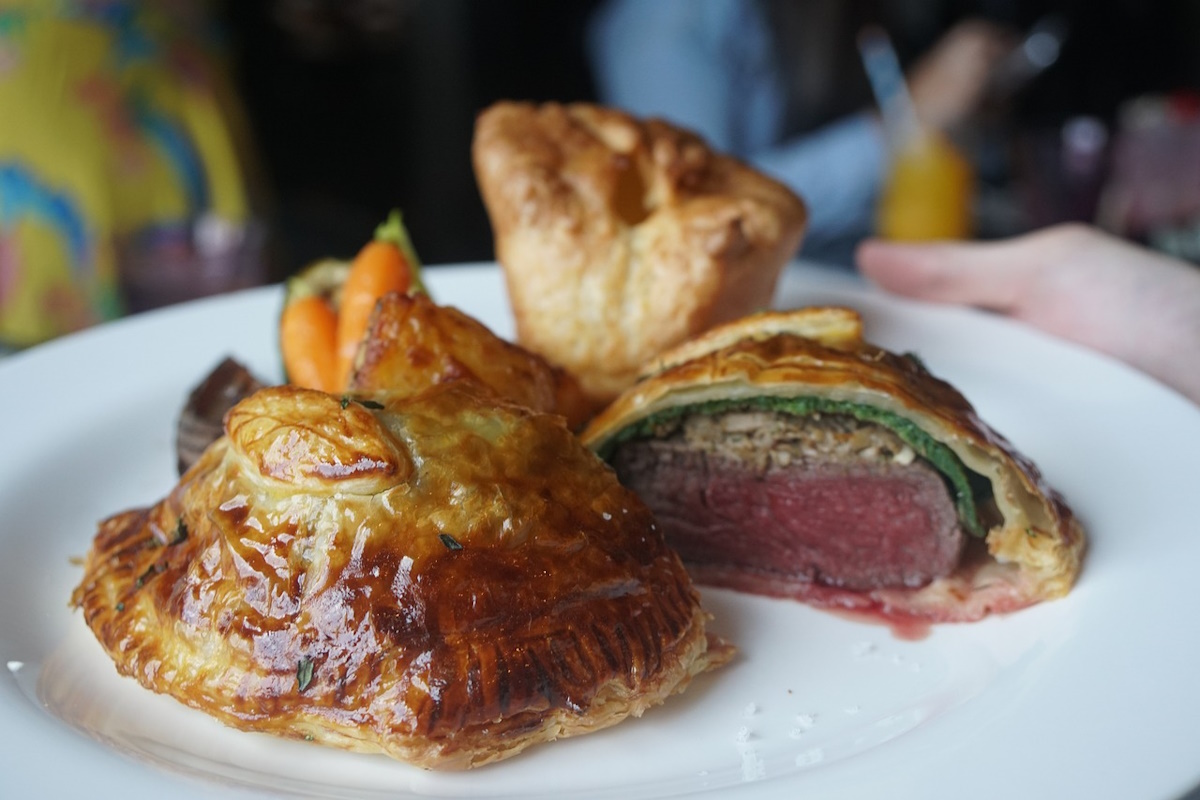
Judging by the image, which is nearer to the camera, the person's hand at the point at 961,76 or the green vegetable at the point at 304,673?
the green vegetable at the point at 304,673

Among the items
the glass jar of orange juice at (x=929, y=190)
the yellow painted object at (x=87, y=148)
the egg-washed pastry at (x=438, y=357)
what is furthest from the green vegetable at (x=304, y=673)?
the glass jar of orange juice at (x=929, y=190)

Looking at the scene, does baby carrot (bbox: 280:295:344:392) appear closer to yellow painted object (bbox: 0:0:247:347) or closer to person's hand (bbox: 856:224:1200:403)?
person's hand (bbox: 856:224:1200:403)

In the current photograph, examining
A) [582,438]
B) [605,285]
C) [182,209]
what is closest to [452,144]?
[182,209]

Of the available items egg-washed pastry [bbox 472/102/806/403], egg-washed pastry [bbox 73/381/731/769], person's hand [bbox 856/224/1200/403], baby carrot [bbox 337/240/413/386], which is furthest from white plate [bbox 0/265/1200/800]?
egg-washed pastry [bbox 472/102/806/403]

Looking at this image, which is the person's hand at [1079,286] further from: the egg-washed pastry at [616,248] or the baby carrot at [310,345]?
the baby carrot at [310,345]

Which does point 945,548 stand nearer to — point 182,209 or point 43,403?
point 43,403

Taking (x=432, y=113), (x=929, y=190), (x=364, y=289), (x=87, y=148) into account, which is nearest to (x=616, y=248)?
(x=364, y=289)

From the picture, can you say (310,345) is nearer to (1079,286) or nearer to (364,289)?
(364,289)
